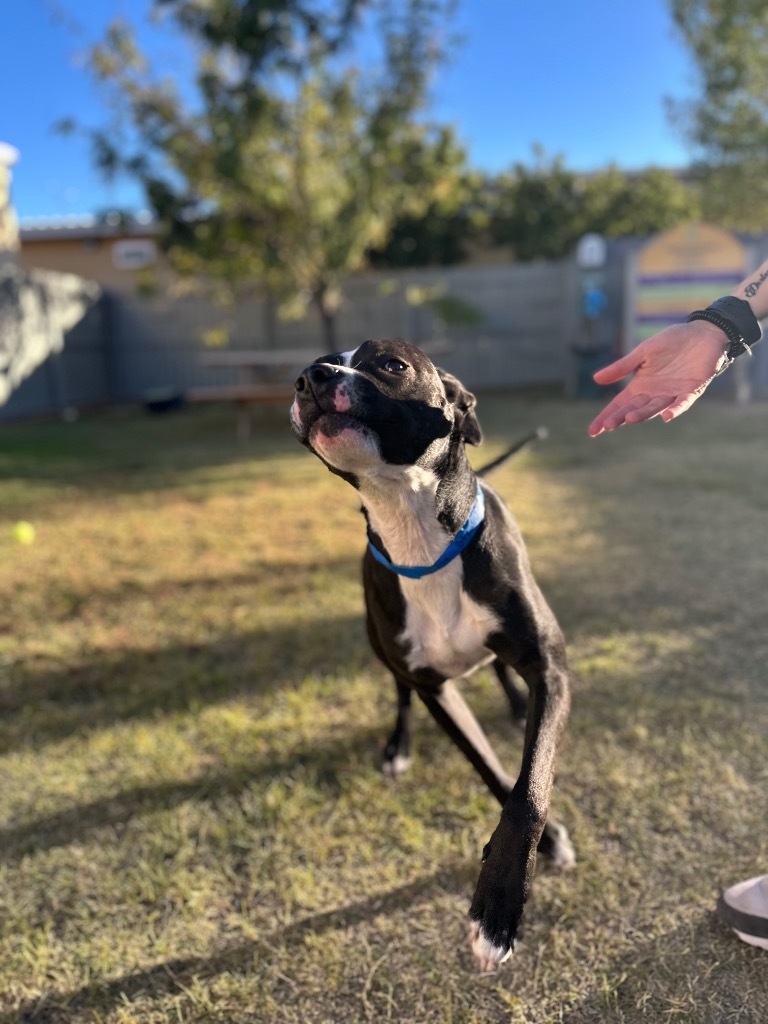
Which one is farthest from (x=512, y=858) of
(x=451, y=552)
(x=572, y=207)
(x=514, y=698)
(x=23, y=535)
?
(x=572, y=207)

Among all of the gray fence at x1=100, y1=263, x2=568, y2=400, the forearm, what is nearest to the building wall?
the gray fence at x1=100, y1=263, x2=568, y2=400

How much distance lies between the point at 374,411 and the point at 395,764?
54.5 inches

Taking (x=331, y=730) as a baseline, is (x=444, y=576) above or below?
above

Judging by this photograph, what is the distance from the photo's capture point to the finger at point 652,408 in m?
1.82

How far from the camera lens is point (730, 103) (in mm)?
11039

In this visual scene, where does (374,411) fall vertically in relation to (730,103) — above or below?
below

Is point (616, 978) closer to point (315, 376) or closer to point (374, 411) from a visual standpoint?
point (374, 411)

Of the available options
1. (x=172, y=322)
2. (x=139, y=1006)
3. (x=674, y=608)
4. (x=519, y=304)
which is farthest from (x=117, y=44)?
(x=139, y=1006)

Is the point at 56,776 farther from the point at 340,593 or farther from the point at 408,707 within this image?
the point at 340,593

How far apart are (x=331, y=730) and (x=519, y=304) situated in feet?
43.4

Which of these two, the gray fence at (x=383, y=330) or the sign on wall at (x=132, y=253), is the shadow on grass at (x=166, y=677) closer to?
the gray fence at (x=383, y=330)


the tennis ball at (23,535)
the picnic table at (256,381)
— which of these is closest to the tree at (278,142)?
the picnic table at (256,381)

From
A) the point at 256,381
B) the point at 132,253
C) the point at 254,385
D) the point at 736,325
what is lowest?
the point at 256,381

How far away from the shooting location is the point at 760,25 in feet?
33.7
